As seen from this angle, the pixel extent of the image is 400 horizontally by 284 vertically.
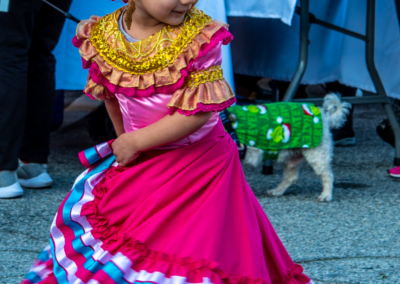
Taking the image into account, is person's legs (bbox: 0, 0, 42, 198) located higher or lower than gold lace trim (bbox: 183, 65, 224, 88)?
lower

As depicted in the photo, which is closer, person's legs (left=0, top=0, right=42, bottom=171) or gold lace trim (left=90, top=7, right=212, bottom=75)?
gold lace trim (left=90, top=7, right=212, bottom=75)

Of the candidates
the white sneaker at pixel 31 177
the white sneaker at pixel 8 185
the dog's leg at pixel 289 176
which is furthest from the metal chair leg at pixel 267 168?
the white sneaker at pixel 8 185

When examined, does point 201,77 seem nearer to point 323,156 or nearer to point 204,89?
point 204,89

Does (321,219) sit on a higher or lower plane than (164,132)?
lower

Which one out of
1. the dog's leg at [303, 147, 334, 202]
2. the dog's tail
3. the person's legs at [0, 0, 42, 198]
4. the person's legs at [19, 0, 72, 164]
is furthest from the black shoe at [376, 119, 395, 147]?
the person's legs at [0, 0, 42, 198]

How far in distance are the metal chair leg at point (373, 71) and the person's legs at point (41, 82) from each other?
5.88 ft

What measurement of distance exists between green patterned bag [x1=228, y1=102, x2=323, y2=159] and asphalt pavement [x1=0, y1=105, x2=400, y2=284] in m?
0.30

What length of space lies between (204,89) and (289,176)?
1.74 meters

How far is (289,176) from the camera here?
2.80 m

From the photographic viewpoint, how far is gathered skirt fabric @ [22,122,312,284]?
1120 millimetres

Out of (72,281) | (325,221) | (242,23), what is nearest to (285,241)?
(325,221)

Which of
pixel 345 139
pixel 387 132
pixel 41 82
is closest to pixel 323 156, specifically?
pixel 387 132

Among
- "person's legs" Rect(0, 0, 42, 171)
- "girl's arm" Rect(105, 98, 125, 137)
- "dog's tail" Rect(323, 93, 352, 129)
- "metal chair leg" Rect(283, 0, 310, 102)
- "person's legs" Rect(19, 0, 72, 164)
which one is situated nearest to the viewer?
"girl's arm" Rect(105, 98, 125, 137)

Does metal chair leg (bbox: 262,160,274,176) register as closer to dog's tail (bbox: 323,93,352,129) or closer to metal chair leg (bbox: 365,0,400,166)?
dog's tail (bbox: 323,93,352,129)
